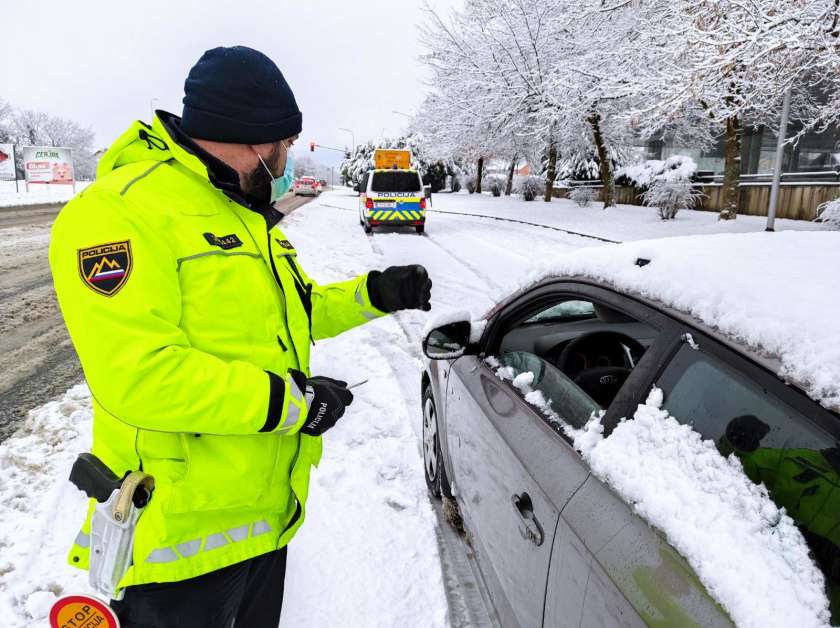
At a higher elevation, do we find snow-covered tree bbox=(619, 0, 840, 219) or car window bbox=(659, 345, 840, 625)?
snow-covered tree bbox=(619, 0, 840, 219)

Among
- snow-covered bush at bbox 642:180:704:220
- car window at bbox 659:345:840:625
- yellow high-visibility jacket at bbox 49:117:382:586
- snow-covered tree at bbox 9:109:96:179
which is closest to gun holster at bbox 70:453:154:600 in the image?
yellow high-visibility jacket at bbox 49:117:382:586

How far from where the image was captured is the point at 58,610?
1332 mm

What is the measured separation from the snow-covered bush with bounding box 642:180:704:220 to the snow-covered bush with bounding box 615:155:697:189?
196mm

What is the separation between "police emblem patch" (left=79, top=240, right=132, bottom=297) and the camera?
3.86 ft

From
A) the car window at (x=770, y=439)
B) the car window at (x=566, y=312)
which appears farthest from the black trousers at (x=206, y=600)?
the car window at (x=566, y=312)

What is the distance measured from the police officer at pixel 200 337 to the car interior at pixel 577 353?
0.76 meters

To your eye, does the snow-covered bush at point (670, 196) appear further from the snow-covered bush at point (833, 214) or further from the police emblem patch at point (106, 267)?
the police emblem patch at point (106, 267)

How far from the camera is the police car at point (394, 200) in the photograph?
16.1 meters

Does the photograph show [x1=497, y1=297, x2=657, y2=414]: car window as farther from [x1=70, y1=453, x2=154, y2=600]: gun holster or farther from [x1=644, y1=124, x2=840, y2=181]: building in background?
[x1=644, y1=124, x2=840, y2=181]: building in background

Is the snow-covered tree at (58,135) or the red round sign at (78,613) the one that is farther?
the snow-covered tree at (58,135)

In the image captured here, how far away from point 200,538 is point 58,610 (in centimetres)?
34

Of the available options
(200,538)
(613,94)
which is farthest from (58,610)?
(613,94)

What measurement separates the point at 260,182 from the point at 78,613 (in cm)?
113

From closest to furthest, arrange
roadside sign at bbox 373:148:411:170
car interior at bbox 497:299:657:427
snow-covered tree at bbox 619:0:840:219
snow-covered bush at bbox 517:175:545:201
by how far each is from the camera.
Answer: car interior at bbox 497:299:657:427 → snow-covered tree at bbox 619:0:840:219 → roadside sign at bbox 373:148:411:170 → snow-covered bush at bbox 517:175:545:201
